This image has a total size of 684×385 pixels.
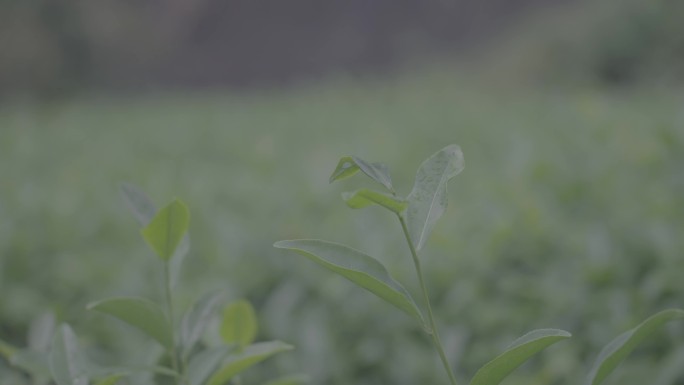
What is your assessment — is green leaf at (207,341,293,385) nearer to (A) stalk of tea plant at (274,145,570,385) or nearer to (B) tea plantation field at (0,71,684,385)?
(A) stalk of tea plant at (274,145,570,385)

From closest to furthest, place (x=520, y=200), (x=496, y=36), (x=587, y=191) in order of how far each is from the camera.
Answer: (x=520, y=200) < (x=587, y=191) < (x=496, y=36)

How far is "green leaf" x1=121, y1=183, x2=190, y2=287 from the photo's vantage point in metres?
0.68

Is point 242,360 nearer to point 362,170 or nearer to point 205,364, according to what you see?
point 205,364

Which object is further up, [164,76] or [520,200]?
[164,76]

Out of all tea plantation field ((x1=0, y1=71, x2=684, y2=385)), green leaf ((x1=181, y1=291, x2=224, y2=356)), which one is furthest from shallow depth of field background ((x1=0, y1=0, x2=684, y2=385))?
green leaf ((x1=181, y1=291, x2=224, y2=356))

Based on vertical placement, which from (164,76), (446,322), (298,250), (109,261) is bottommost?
(446,322)

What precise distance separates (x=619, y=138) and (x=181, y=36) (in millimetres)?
8196

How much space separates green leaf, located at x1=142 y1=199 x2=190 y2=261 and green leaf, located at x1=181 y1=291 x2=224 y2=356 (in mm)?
54

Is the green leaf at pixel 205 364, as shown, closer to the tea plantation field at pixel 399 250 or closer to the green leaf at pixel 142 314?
the green leaf at pixel 142 314

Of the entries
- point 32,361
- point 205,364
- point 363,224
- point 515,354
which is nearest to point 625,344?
point 515,354

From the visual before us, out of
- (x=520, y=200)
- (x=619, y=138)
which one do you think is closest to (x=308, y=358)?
(x=520, y=200)

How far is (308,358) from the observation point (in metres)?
1.30

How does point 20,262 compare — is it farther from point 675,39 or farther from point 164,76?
point 164,76

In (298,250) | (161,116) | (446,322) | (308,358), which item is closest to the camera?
(298,250)
